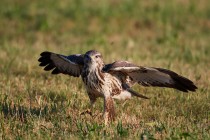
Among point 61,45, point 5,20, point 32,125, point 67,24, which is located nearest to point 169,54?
point 61,45

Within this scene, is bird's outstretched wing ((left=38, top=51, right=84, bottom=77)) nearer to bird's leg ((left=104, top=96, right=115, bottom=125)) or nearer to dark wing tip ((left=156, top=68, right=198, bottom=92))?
bird's leg ((left=104, top=96, right=115, bottom=125))

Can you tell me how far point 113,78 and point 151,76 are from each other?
566 mm

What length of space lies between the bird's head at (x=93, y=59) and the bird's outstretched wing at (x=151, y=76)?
0.15m

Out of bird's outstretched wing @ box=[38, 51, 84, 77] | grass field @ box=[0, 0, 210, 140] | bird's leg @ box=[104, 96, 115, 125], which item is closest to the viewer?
grass field @ box=[0, 0, 210, 140]

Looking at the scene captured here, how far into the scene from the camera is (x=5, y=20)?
1731 cm

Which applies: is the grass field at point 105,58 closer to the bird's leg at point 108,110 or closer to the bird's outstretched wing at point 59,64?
the bird's leg at point 108,110

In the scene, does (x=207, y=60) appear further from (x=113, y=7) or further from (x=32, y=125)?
(x=32, y=125)

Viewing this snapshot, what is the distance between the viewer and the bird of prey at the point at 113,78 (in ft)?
25.4

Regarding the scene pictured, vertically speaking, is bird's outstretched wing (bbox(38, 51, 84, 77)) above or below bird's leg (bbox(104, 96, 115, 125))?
above

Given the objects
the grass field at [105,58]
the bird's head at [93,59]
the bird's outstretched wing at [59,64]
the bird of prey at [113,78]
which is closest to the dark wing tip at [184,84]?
the bird of prey at [113,78]

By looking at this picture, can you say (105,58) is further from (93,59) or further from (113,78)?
(93,59)

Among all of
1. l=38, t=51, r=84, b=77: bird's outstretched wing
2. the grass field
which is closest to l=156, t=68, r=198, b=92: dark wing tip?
the grass field

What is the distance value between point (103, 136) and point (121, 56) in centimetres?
667

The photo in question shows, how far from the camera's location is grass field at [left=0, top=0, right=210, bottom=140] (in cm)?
738
